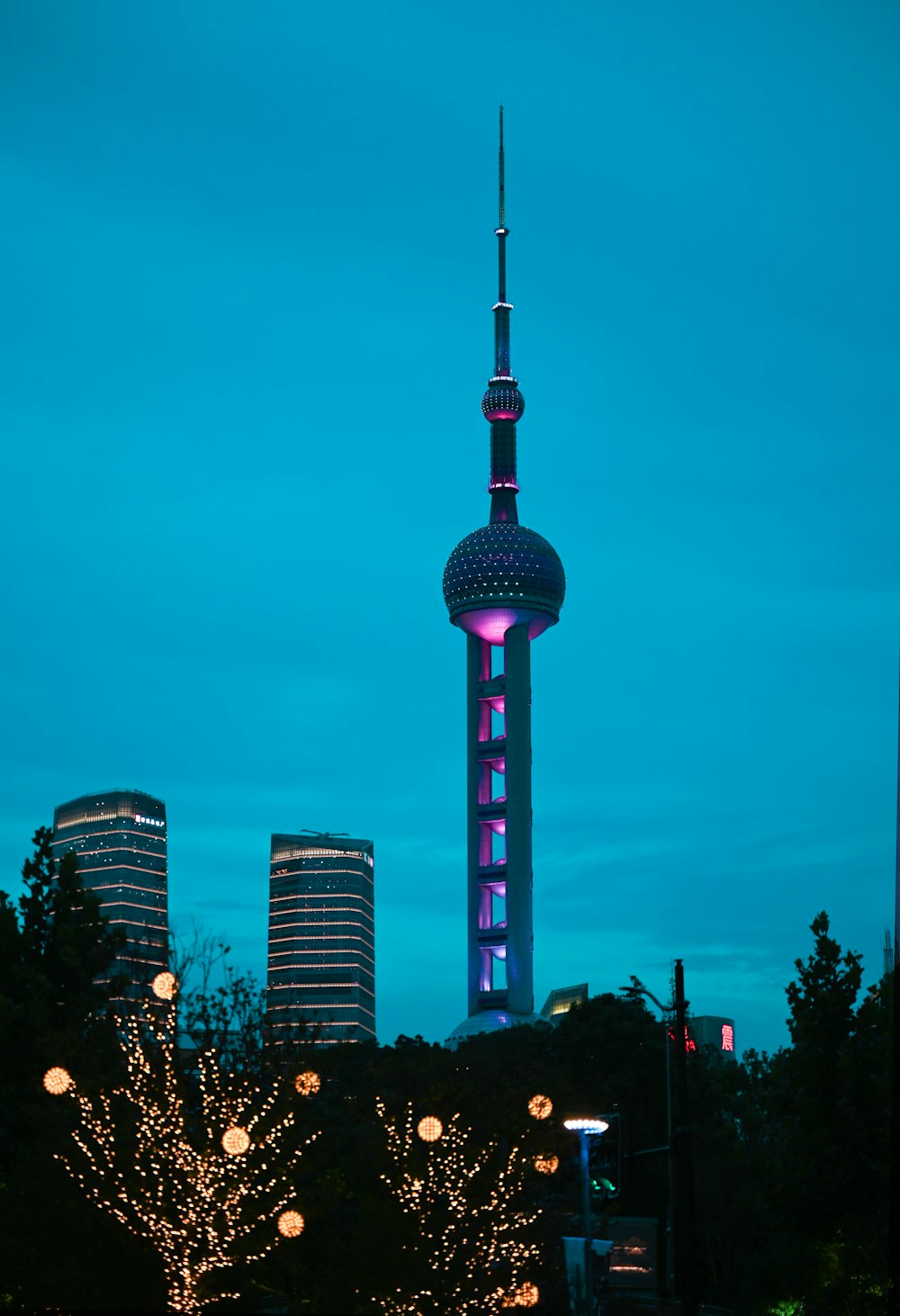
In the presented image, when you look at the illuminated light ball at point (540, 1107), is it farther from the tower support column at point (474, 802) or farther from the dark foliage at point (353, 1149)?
the tower support column at point (474, 802)

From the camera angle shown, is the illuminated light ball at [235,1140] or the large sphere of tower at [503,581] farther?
the large sphere of tower at [503,581]

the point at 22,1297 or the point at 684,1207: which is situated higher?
the point at 684,1207

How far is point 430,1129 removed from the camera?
3703 centimetres

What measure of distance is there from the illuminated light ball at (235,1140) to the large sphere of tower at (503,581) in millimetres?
159990

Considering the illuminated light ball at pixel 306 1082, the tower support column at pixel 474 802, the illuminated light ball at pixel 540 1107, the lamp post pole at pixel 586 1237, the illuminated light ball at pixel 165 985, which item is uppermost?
the tower support column at pixel 474 802

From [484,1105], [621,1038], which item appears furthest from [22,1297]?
[621,1038]

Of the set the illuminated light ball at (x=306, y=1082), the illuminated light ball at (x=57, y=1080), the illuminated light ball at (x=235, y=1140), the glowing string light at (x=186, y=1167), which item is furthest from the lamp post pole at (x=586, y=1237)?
the illuminated light ball at (x=57, y=1080)

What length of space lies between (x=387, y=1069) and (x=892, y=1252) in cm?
3456

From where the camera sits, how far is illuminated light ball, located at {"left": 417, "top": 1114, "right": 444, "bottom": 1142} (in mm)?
36612

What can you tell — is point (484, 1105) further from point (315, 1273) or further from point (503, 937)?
point (503, 937)

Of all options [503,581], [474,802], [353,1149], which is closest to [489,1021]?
[474,802]

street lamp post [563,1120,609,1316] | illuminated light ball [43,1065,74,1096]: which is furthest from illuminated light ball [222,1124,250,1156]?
street lamp post [563,1120,609,1316]

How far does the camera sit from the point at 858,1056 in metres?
44.7

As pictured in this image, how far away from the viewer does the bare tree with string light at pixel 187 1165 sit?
111 ft
